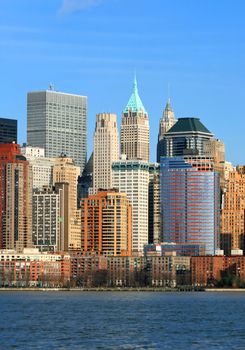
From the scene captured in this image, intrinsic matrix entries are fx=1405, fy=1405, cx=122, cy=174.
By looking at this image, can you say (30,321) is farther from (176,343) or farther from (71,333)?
(176,343)

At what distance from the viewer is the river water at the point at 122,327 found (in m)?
109

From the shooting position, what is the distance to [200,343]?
360ft

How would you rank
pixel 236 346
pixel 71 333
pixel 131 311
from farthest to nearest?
pixel 131 311
pixel 71 333
pixel 236 346

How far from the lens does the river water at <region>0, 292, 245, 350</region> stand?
109375mm

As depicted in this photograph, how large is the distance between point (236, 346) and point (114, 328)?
20960mm

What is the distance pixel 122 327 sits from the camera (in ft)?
420

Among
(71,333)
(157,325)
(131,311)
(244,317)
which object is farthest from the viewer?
(131,311)

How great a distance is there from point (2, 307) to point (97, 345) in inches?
2747

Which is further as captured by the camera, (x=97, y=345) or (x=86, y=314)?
(x=86, y=314)

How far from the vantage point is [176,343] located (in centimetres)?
10981

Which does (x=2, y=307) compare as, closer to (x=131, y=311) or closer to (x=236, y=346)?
(x=131, y=311)

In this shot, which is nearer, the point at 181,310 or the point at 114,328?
the point at 114,328

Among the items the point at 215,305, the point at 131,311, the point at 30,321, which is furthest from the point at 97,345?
the point at 215,305

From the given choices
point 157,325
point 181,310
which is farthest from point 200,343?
point 181,310
